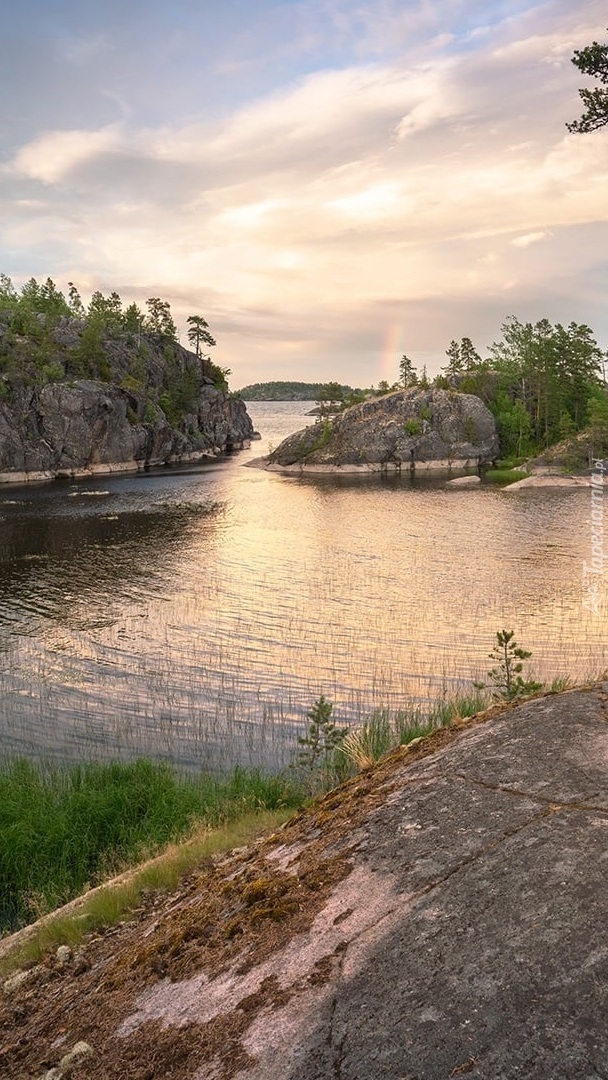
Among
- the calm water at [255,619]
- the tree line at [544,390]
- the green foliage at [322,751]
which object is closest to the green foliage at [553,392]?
the tree line at [544,390]

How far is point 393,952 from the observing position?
172 inches

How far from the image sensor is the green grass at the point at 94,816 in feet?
35.1

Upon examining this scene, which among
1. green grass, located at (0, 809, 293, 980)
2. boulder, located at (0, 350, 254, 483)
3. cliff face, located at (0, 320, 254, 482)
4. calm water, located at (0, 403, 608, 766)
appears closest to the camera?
green grass, located at (0, 809, 293, 980)

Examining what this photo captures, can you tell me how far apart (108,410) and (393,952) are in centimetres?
11145

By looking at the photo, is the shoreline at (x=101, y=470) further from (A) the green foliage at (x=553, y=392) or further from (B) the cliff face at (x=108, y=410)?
(A) the green foliage at (x=553, y=392)

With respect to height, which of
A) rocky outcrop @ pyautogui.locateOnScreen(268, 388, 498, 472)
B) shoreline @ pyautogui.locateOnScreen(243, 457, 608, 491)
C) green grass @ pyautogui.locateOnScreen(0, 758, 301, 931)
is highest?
rocky outcrop @ pyautogui.locateOnScreen(268, 388, 498, 472)

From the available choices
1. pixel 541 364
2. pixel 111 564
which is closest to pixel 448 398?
pixel 541 364

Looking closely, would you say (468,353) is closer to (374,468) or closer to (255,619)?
(374,468)

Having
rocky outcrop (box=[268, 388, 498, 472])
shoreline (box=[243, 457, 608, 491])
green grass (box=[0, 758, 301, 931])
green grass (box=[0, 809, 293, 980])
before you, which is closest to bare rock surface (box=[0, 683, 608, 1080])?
green grass (box=[0, 809, 293, 980])

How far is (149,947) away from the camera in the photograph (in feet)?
19.4

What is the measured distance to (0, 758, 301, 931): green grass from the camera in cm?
1071

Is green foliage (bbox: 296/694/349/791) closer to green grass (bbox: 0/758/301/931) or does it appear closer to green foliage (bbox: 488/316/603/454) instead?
green grass (bbox: 0/758/301/931)

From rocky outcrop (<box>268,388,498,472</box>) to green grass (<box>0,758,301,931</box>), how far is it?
92448 mm

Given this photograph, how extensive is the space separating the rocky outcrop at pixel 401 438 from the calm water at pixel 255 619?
46.5 metres
